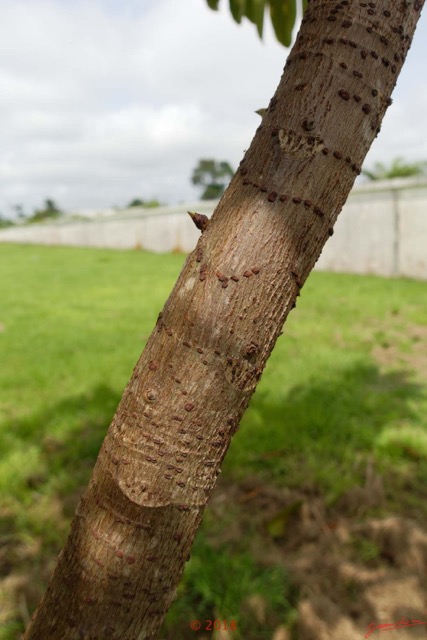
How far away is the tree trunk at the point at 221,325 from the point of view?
0.70m

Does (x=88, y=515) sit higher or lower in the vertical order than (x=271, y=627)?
higher

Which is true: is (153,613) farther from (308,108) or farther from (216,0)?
(216,0)

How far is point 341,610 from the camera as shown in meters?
1.95

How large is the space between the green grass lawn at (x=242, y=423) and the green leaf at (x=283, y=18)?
1989 mm

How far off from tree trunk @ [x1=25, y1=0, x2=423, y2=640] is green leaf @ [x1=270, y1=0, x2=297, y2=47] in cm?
107

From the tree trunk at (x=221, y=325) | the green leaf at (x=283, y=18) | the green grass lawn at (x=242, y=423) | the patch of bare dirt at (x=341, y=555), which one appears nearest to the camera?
the tree trunk at (x=221, y=325)

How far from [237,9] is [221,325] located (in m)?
1.44

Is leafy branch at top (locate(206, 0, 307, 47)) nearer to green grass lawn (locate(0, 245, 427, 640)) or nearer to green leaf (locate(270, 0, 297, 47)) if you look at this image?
green leaf (locate(270, 0, 297, 47))

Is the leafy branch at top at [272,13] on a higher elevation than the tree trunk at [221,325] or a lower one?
higher

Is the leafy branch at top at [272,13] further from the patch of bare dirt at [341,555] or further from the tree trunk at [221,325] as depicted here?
the patch of bare dirt at [341,555]

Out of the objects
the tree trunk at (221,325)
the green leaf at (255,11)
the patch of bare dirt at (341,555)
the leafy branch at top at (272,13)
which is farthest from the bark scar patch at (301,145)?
the patch of bare dirt at (341,555)

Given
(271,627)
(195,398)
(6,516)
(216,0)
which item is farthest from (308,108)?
(6,516)

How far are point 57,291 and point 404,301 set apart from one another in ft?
18.1

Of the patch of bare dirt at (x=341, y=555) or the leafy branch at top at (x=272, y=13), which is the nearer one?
the leafy branch at top at (x=272, y=13)
